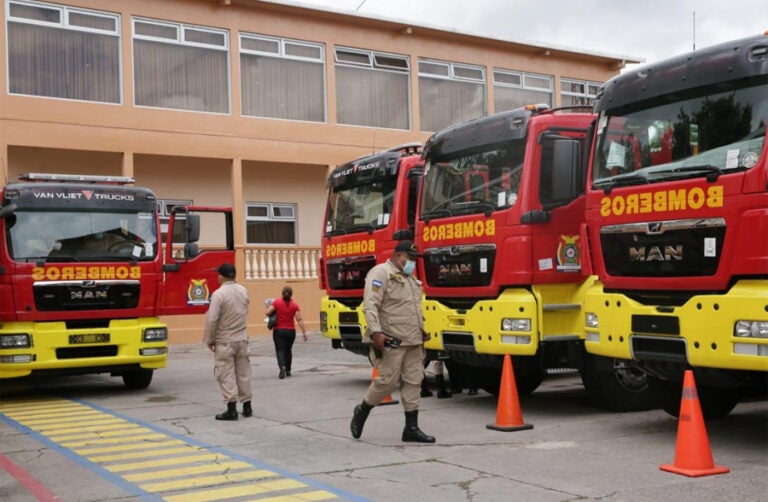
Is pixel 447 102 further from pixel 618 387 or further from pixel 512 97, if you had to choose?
pixel 618 387

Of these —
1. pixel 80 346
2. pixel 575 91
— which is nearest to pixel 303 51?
pixel 575 91

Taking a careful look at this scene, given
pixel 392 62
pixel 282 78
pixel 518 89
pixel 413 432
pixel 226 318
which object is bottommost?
pixel 413 432

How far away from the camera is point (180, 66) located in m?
21.5

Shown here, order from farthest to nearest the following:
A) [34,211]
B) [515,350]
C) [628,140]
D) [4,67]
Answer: [4,67]
[34,211]
[515,350]
[628,140]

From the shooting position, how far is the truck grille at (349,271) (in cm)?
1253

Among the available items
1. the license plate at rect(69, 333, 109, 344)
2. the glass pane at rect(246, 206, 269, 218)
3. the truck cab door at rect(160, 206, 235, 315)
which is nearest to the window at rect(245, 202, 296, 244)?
the glass pane at rect(246, 206, 269, 218)

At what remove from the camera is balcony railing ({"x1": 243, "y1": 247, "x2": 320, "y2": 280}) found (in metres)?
21.8

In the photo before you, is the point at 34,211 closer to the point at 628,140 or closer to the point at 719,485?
the point at 628,140

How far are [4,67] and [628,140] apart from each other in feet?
49.4

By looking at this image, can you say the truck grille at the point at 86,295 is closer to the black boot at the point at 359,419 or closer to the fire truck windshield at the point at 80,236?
the fire truck windshield at the point at 80,236

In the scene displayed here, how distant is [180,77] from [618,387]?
14.8 meters

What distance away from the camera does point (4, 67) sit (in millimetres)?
19234

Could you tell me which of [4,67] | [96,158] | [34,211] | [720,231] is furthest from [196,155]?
[720,231]

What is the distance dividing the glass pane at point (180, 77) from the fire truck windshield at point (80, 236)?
9234mm
